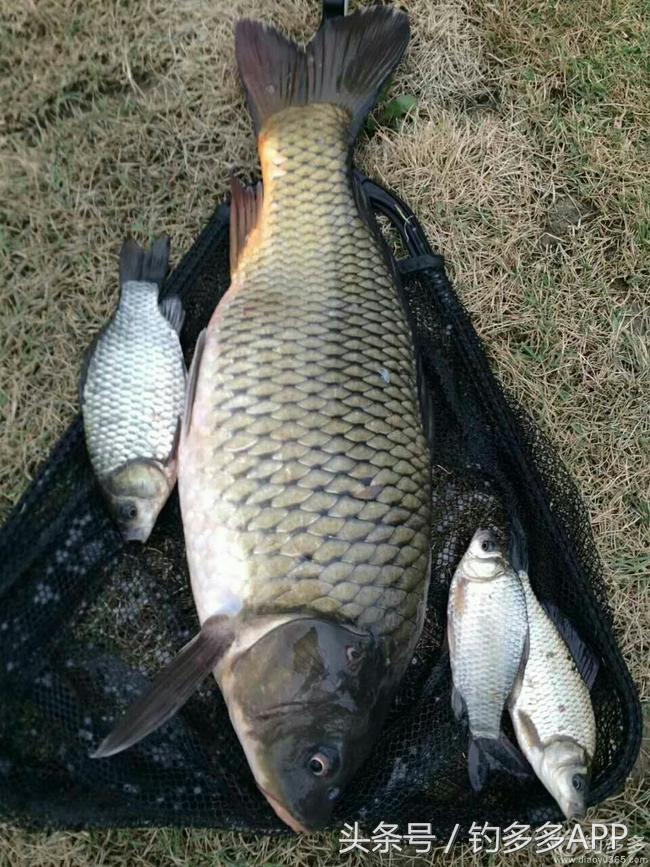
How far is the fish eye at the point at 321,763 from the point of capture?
4.33 ft

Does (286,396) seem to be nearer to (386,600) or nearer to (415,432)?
(415,432)

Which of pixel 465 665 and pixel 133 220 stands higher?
pixel 133 220

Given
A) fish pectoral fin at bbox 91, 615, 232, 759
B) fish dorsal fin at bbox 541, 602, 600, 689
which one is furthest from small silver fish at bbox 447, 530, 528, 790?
fish pectoral fin at bbox 91, 615, 232, 759

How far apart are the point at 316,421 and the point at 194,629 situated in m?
0.61

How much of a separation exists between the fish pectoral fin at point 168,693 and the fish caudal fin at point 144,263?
88 cm

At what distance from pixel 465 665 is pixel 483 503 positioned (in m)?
0.40

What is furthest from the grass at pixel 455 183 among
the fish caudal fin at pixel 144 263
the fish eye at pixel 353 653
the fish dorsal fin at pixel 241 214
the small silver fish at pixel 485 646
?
the fish eye at pixel 353 653

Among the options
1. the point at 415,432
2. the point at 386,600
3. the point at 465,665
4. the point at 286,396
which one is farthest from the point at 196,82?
the point at 465,665

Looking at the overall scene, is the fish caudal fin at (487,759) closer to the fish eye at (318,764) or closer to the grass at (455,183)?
the grass at (455,183)

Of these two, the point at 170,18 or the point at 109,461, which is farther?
the point at 170,18

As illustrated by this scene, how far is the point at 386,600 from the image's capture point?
4.65 ft

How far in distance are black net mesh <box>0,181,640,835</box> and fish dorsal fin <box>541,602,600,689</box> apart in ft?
0.08

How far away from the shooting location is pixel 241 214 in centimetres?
174

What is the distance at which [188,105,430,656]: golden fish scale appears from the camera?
1.41m
